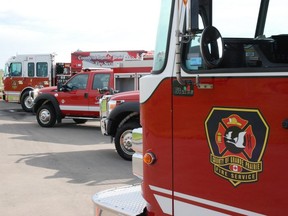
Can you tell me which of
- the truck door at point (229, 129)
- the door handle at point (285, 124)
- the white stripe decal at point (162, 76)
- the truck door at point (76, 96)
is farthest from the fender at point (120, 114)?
the door handle at point (285, 124)

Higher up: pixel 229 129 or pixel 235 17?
pixel 235 17

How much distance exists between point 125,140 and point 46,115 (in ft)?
20.9

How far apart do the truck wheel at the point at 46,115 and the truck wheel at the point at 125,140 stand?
6.01 metres

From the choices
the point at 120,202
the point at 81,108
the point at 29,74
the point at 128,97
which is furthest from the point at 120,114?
the point at 29,74

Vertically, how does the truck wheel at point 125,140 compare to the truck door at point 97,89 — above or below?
below

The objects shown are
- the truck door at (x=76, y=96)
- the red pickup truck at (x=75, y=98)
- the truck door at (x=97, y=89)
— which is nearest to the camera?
the truck door at (x=97, y=89)

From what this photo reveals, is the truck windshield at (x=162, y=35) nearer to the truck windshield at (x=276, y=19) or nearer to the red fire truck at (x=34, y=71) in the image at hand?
the truck windshield at (x=276, y=19)

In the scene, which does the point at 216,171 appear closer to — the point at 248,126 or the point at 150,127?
the point at 248,126

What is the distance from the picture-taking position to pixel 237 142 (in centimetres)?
199

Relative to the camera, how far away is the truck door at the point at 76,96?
511 inches

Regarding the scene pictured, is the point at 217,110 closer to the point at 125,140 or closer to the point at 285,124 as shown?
the point at 285,124

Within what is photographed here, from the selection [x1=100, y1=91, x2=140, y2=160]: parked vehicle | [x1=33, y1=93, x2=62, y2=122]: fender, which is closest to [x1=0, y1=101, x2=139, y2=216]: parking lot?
[x1=100, y1=91, x2=140, y2=160]: parked vehicle

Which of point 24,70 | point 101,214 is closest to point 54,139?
point 101,214

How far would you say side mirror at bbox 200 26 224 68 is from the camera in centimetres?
200
